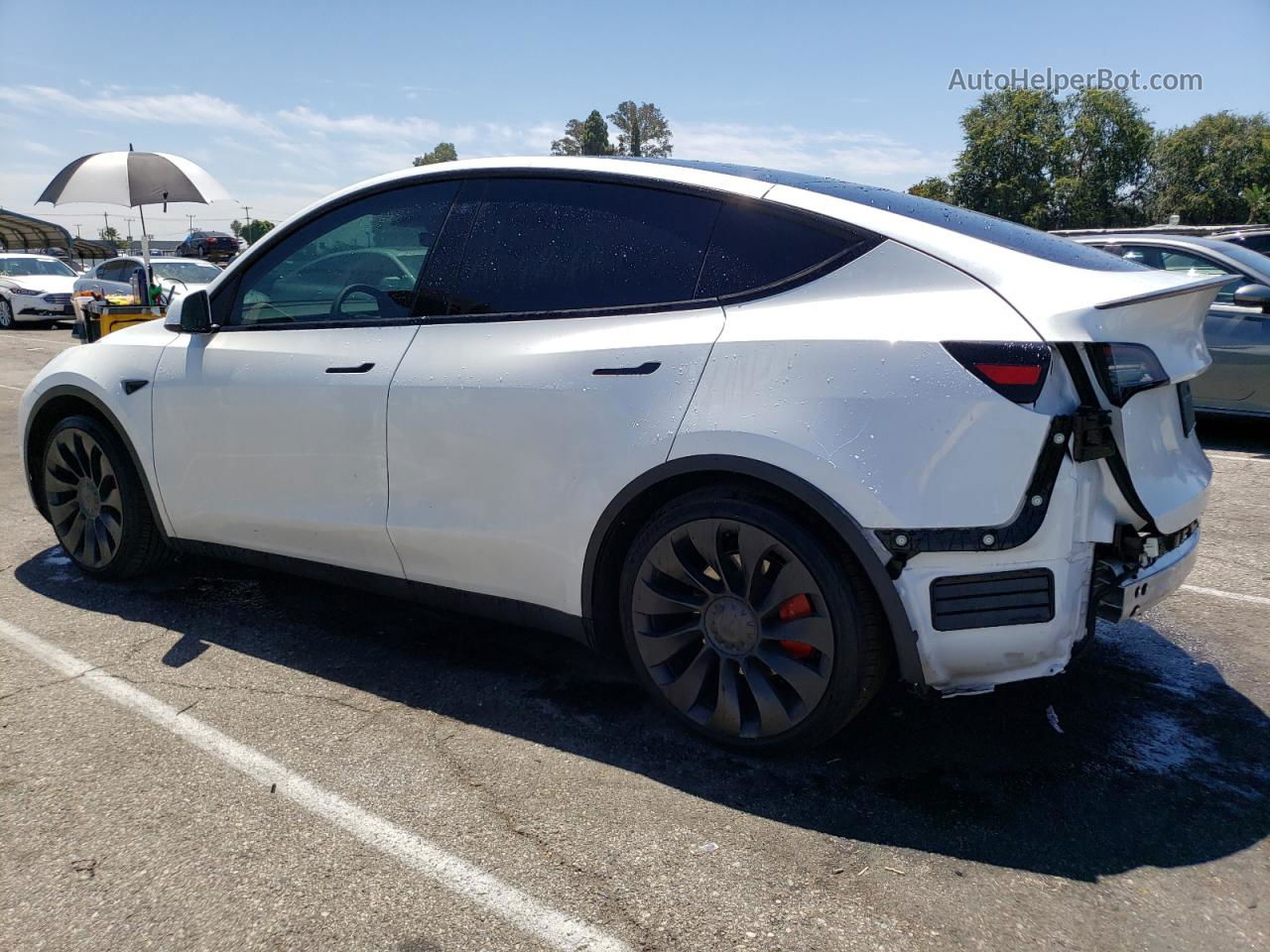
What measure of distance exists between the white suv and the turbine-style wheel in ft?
2.60

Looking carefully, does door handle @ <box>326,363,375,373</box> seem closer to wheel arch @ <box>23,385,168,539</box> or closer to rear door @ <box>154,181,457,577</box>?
rear door @ <box>154,181,457,577</box>

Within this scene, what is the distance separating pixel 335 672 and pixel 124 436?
4.96 feet

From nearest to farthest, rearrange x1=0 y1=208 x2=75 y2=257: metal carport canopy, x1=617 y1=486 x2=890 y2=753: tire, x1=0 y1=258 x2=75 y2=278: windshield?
x1=617 y1=486 x2=890 y2=753: tire, x1=0 y1=258 x2=75 y2=278: windshield, x1=0 y1=208 x2=75 y2=257: metal carport canopy

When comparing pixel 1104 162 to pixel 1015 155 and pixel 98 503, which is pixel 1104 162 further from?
pixel 98 503

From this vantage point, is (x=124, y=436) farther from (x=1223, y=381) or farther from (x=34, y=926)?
(x=1223, y=381)

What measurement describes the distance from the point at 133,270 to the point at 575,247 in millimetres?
15826

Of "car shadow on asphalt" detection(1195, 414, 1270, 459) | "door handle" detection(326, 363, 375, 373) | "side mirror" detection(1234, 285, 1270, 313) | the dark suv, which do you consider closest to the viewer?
"door handle" detection(326, 363, 375, 373)

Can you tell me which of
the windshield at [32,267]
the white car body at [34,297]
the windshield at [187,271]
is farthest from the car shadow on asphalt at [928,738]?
the windshield at [32,267]

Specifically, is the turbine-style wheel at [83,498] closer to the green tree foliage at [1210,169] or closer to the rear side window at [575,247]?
the rear side window at [575,247]

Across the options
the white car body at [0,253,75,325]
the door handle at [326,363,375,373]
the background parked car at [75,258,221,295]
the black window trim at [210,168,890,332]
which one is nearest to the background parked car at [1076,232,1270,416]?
the black window trim at [210,168,890,332]

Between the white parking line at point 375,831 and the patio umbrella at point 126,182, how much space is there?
904 cm

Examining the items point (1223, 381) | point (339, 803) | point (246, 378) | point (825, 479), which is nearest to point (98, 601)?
point (246, 378)

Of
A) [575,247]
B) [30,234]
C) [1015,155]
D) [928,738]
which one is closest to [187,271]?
[575,247]

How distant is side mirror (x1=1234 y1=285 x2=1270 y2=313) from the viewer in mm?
7391
